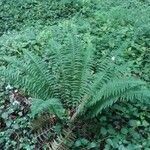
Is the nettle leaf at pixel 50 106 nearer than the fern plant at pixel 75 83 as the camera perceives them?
Yes

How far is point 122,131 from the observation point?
4.16 meters

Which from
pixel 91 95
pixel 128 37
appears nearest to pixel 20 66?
pixel 91 95

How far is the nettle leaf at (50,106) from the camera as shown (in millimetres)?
3783

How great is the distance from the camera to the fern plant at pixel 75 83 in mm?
4098

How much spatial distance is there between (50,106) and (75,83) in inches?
25.2

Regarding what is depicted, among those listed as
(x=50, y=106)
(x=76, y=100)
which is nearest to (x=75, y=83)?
(x=76, y=100)

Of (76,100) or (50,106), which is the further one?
(76,100)

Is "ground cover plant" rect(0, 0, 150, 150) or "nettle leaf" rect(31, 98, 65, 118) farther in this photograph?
"ground cover plant" rect(0, 0, 150, 150)

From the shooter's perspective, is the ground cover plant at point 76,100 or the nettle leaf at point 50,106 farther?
the ground cover plant at point 76,100

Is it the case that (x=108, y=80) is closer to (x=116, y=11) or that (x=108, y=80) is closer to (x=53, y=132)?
(x=53, y=132)

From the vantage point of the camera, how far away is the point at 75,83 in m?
4.58

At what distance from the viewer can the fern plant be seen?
4.10m

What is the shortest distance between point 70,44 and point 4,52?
5.49 feet

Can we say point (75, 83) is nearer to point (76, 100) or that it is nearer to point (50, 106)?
point (76, 100)
